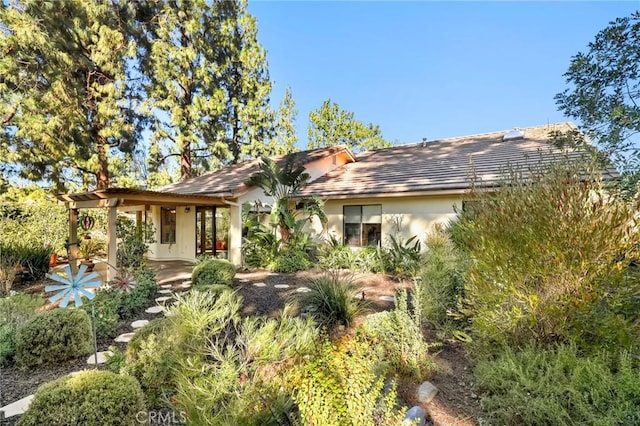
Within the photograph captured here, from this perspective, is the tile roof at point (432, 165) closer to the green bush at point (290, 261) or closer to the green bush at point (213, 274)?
the green bush at point (290, 261)

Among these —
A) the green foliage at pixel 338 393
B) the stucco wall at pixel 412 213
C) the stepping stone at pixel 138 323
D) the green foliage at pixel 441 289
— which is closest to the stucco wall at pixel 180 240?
the stucco wall at pixel 412 213

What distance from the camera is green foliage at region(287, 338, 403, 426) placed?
2.34 m

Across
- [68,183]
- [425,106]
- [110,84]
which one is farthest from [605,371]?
[68,183]

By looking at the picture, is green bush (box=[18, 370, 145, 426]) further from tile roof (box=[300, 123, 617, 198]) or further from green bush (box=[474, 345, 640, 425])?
tile roof (box=[300, 123, 617, 198])

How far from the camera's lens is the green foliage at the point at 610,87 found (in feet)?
14.0

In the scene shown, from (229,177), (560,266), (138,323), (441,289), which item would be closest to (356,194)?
(441,289)

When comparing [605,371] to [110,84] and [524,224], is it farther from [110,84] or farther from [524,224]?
[110,84]

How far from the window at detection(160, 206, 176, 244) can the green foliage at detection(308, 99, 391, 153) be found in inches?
675

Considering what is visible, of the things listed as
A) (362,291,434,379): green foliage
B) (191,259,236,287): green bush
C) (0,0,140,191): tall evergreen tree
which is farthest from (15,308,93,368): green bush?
(0,0,140,191): tall evergreen tree

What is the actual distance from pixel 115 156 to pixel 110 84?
3.73 meters

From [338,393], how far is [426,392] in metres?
1.54

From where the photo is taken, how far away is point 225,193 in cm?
1126

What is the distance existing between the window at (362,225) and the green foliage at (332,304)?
6.28 m

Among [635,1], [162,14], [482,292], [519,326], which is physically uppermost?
[162,14]
